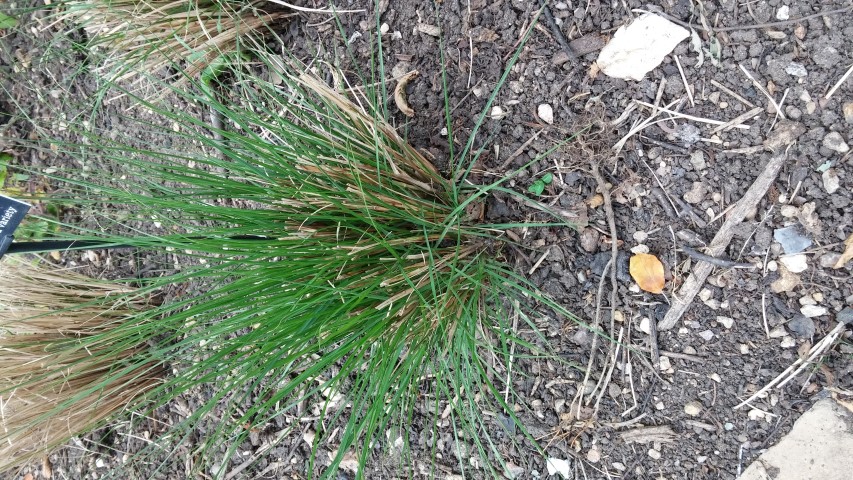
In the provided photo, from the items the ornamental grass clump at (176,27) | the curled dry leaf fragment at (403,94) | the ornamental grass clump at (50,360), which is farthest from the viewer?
the ornamental grass clump at (50,360)

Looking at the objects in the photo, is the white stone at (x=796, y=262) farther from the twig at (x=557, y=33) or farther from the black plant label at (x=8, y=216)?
the black plant label at (x=8, y=216)

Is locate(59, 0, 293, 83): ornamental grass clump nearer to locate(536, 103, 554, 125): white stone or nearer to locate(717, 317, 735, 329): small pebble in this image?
locate(536, 103, 554, 125): white stone

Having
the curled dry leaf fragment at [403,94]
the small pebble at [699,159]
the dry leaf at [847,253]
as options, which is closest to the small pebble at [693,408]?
the dry leaf at [847,253]

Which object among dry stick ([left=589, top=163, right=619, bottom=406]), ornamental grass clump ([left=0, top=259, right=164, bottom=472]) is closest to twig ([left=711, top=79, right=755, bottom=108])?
dry stick ([left=589, top=163, right=619, bottom=406])

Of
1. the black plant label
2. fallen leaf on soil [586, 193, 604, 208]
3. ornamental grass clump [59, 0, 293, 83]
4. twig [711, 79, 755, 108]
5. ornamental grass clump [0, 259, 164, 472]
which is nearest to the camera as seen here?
the black plant label

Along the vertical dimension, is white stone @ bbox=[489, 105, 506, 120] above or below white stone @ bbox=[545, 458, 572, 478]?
above

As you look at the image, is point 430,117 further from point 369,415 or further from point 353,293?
point 369,415
